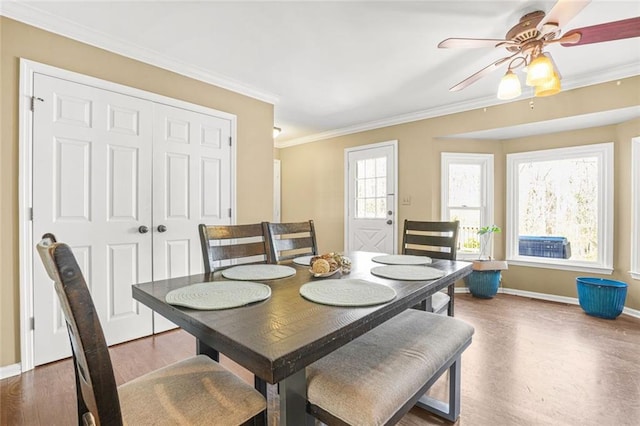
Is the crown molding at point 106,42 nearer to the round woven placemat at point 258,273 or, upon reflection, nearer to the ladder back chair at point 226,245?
the ladder back chair at point 226,245

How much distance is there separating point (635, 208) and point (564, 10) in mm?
2869

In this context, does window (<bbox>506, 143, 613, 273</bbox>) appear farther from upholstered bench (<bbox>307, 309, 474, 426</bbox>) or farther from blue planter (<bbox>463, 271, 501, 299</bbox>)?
upholstered bench (<bbox>307, 309, 474, 426</bbox>)

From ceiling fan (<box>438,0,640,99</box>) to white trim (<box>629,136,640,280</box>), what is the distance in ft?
6.81

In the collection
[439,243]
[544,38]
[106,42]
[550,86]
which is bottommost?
[439,243]

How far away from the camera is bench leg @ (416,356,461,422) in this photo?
5.05 ft

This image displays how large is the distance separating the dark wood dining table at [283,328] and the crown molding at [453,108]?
3.21 metres

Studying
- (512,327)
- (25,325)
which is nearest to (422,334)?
(512,327)

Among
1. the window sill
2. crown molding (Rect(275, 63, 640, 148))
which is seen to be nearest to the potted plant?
the window sill

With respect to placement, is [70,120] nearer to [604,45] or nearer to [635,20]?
[635,20]

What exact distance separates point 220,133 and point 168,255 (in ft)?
4.32

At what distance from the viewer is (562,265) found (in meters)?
3.73

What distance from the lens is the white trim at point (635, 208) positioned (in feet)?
10.4

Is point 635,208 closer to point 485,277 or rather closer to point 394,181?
point 485,277

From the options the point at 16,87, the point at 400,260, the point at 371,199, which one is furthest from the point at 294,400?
the point at 371,199
